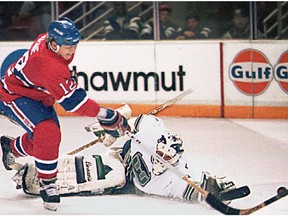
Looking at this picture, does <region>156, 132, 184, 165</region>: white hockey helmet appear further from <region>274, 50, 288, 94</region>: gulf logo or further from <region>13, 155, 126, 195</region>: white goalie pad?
<region>274, 50, 288, 94</region>: gulf logo

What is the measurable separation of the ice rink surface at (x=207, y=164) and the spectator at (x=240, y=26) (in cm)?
79

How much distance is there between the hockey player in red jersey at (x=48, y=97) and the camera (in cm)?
400

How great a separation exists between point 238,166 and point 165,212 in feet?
4.11

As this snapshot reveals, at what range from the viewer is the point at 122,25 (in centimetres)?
770

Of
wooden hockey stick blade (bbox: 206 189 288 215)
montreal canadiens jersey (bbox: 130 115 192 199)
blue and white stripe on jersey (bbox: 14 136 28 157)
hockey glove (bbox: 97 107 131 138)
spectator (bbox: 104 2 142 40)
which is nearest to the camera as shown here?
wooden hockey stick blade (bbox: 206 189 288 215)

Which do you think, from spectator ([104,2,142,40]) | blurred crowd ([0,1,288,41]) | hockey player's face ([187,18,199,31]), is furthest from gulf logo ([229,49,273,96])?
spectator ([104,2,142,40])

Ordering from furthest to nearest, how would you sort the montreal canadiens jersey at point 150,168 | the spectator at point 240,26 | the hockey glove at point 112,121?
the spectator at point 240,26, the montreal canadiens jersey at point 150,168, the hockey glove at point 112,121

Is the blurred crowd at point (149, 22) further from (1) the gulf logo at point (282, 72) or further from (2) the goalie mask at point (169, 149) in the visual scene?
(2) the goalie mask at point (169, 149)

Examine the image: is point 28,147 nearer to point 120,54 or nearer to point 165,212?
point 165,212

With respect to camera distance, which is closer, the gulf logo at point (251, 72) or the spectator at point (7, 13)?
the gulf logo at point (251, 72)

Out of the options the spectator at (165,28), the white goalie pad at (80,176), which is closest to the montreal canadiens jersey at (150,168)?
the white goalie pad at (80,176)

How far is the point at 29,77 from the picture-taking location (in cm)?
411

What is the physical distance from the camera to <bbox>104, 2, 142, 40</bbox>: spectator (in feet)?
24.7

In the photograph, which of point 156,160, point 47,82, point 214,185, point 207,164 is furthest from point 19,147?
point 207,164
